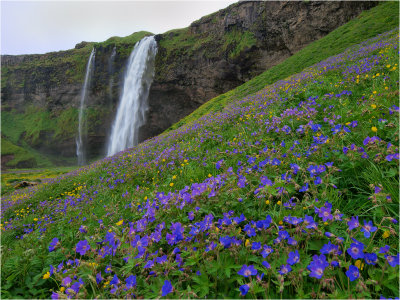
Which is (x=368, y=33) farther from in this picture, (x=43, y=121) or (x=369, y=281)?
(x=43, y=121)

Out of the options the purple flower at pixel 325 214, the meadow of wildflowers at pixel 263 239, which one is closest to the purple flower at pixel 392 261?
the meadow of wildflowers at pixel 263 239

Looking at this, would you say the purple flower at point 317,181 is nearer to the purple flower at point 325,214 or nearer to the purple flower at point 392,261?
the purple flower at point 325,214

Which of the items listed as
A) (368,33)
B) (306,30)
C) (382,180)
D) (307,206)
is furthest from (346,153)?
(306,30)

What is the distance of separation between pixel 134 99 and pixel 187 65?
43.3ft

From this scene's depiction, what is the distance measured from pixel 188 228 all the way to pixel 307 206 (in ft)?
3.46

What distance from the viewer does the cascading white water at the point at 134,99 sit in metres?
42.1

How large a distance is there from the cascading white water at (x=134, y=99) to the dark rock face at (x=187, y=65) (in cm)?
192

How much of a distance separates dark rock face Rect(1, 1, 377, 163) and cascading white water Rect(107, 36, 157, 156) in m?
1.92

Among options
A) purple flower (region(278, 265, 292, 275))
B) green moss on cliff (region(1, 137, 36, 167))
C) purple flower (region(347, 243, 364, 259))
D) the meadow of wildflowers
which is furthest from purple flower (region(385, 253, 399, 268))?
green moss on cliff (region(1, 137, 36, 167))

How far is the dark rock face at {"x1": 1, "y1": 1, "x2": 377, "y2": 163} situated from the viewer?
31906mm

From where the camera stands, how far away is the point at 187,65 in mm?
43125

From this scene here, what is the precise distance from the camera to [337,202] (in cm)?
195

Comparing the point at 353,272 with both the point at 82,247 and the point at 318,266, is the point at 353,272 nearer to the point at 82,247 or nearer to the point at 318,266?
the point at 318,266

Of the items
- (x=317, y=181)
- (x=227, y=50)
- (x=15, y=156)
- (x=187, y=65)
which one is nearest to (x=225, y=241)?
(x=317, y=181)
